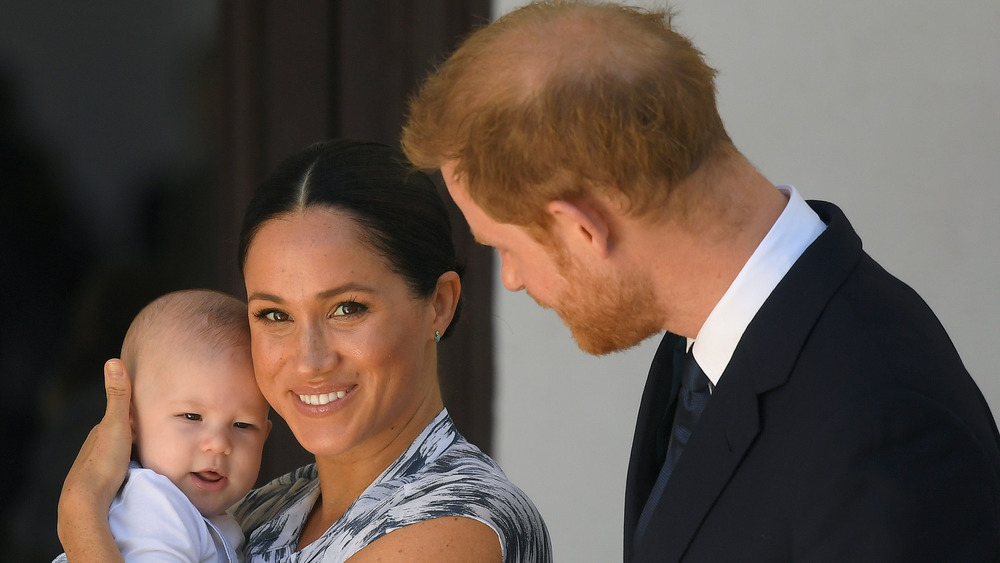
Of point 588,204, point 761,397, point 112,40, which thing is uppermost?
point 112,40

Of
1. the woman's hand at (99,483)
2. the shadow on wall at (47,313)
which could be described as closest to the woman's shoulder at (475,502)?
the woman's hand at (99,483)

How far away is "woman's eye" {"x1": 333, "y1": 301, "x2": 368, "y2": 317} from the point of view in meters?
1.74

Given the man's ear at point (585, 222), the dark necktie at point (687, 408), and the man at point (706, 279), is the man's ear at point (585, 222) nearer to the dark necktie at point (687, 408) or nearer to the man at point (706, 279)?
the man at point (706, 279)

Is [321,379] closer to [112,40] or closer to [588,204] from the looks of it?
[588,204]

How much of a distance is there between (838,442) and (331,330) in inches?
35.1

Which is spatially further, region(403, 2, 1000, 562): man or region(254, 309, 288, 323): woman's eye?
region(254, 309, 288, 323): woman's eye

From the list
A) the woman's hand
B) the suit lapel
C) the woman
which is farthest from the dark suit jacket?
the woman's hand

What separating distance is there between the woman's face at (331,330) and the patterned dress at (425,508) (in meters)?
0.10

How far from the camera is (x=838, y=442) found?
1133mm

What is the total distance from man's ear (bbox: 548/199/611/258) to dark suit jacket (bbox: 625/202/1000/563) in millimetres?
214

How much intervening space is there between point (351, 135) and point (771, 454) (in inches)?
83.2

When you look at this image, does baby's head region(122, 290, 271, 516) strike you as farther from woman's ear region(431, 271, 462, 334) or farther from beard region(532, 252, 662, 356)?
beard region(532, 252, 662, 356)

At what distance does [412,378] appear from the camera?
5.93 ft

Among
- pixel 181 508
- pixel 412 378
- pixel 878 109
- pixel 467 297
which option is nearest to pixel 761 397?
pixel 412 378
